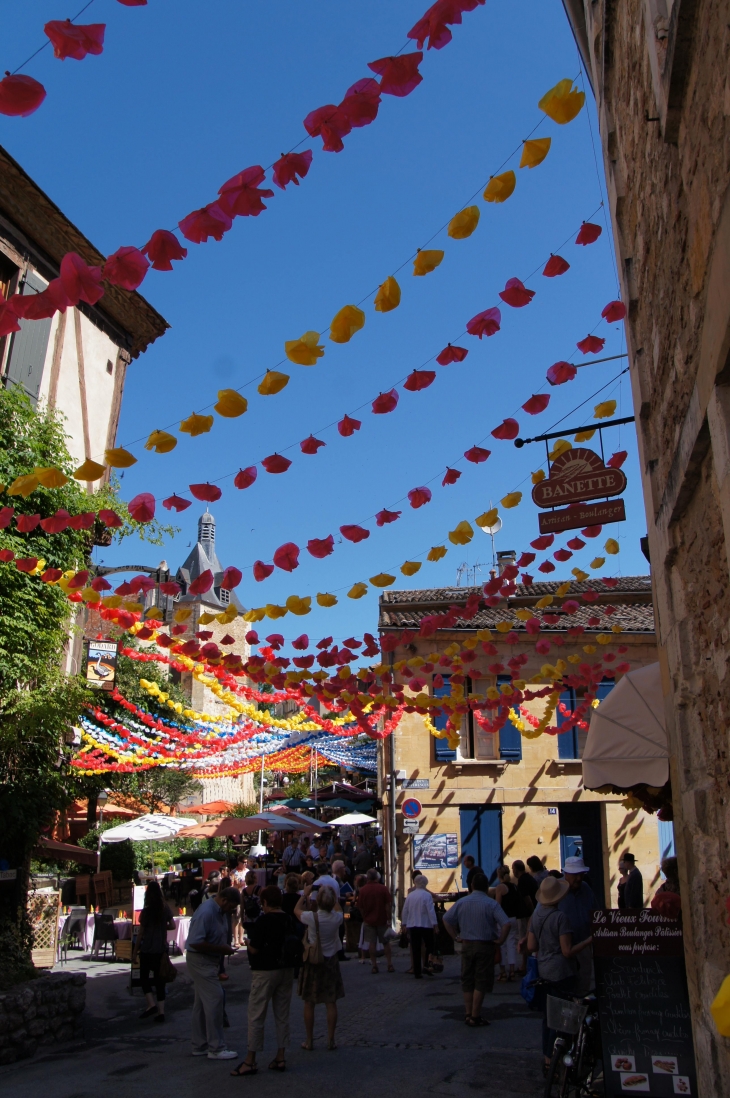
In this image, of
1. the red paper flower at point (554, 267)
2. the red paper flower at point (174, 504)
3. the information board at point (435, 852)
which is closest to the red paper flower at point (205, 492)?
the red paper flower at point (174, 504)

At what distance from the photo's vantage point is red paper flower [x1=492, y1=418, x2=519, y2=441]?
7.06m

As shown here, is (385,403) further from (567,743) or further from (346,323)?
(567,743)

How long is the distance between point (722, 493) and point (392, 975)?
10.5 meters

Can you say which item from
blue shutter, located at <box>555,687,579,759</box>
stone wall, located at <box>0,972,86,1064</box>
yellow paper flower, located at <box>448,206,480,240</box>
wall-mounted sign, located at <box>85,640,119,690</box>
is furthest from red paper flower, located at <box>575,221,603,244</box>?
blue shutter, located at <box>555,687,579,759</box>

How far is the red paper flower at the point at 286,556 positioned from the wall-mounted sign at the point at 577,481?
232cm

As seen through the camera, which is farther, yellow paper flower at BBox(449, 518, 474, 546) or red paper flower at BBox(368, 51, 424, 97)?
yellow paper flower at BBox(449, 518, 474, 546)

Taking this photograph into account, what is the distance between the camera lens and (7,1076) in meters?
6.92

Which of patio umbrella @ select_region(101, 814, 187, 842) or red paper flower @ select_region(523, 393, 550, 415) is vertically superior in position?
red paper flower @ select_region(523, 393, 550, 415)

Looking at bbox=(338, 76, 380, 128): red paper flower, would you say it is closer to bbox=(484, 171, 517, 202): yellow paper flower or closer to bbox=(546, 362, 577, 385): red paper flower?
bbox=(484, 171, 517, 202): yellow paper flower

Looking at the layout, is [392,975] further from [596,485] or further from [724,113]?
[724,113]

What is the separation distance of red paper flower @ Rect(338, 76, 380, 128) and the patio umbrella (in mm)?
14681

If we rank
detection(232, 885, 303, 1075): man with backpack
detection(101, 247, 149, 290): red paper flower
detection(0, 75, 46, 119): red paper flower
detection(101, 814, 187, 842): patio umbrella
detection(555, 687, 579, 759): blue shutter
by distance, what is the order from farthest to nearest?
1. detection(555, 687, 579, 759): blue shutter
2. detection(101, 814, 187, 842): patio umbrella
3. detection(232, 885, 303, 1075): man with backpack
4. detection(101, 247, 149, 290): red paper flower
5. detection(0, 75, 46, 119): red paper flower

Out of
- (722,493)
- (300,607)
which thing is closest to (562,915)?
(300,607)

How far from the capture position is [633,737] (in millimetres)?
5238
